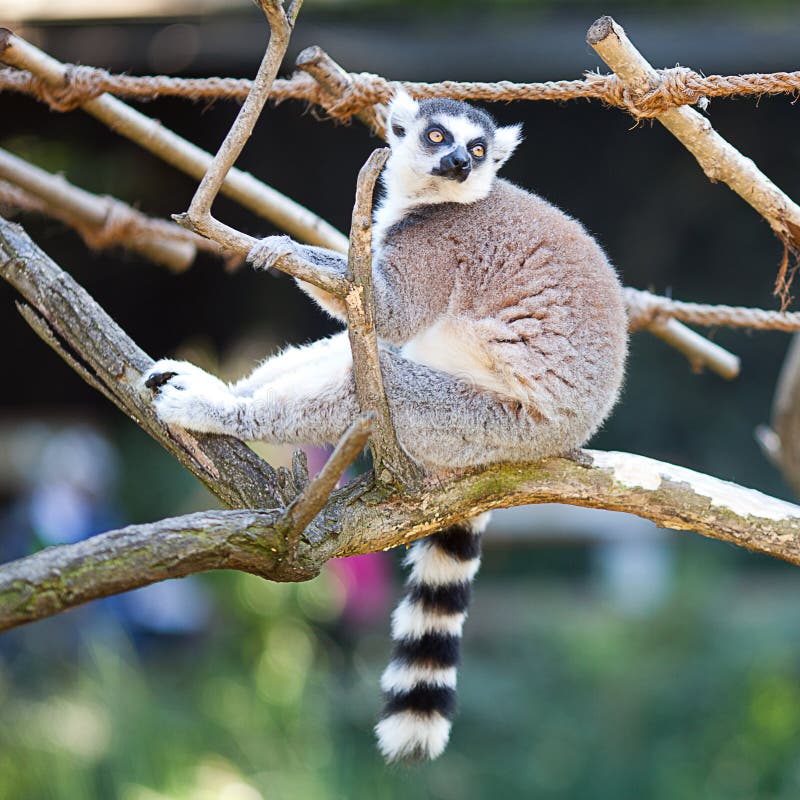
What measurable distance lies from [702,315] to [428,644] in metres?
1.54

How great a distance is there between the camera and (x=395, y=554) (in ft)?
25.3

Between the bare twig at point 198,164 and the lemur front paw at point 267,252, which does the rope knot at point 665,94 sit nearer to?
the lemur front paw at point 267,252

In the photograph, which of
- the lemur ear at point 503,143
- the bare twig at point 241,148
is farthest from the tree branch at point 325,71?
the bare twig at point 241,148

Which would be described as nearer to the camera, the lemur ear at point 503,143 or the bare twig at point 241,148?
the bare twig at point 241,148

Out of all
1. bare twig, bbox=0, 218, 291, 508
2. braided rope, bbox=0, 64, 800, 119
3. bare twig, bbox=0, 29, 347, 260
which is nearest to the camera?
braided rope, bbox=0, 64, 800, 119

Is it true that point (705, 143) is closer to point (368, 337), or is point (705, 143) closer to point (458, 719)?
point (368, 337)

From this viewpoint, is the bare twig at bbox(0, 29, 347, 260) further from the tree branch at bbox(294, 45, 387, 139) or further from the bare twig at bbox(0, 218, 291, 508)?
the bare twig at bbox(0, 218, 291, 508)

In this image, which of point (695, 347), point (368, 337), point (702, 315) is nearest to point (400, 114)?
point (702, 315)

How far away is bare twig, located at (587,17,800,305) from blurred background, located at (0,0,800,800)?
2.00 metres

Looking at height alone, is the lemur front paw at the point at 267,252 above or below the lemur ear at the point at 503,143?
below

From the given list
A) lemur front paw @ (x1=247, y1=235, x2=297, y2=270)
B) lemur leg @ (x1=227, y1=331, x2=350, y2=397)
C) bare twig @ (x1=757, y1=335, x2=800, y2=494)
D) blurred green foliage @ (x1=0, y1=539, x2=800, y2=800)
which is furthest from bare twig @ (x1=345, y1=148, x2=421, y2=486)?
blurred green foliage @ (x1=0, y1=539, x2=800, y2=800)

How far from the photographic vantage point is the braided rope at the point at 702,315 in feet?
11.0

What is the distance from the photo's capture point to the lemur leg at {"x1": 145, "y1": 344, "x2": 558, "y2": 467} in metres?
2.69

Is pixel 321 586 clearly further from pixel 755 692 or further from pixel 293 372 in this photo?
pixel 293 372
